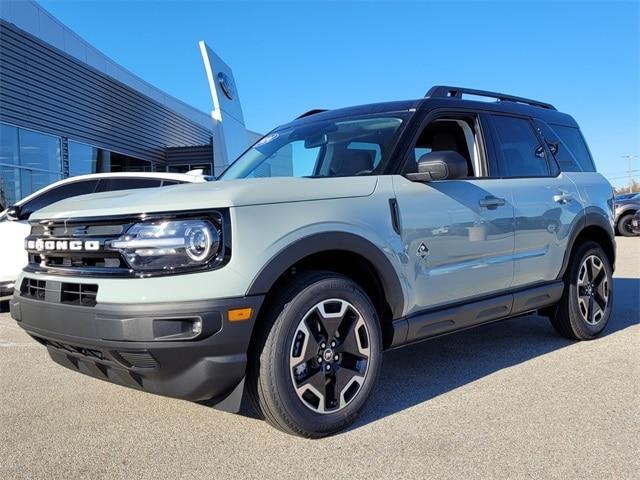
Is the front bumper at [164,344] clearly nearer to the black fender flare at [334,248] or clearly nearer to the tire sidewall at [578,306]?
the black fender flare at [334,248]

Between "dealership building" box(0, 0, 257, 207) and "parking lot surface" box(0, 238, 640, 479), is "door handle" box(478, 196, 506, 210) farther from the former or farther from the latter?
"dealership building" box(0, 0, 257, 207)

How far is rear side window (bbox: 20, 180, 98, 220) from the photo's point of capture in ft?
22.5

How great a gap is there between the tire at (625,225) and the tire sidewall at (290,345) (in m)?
17.9

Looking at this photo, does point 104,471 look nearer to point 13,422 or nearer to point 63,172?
point 13,422

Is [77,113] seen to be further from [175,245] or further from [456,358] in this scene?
[175,245]

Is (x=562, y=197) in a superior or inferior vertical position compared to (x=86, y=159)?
inferior

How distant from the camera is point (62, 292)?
9.50 ft

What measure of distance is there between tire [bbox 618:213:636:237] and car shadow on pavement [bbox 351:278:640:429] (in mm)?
13771

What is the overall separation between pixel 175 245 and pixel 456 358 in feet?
9.00

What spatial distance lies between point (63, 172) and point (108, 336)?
16.8m

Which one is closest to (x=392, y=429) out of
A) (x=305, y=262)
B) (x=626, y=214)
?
(x=305, y=262)

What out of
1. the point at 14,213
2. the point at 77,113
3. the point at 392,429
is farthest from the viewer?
the point at 77,113

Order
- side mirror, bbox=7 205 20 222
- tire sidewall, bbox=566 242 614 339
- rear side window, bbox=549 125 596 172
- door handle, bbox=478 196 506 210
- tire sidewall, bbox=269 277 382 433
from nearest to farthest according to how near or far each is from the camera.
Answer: tire sidewall, bbox=269 277 382 433 → door handle, bbox=478 196 506 210 → tire sidewall, bbox=566 242 614 339 → rear side window, bbox=549 125 596 172 → side mirror, bbox=7 205 20 222

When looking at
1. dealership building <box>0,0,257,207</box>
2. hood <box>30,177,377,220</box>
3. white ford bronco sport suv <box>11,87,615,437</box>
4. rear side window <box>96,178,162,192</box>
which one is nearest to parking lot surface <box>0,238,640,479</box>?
white ford bronco sport suv <box>11,87,615,437</box>
